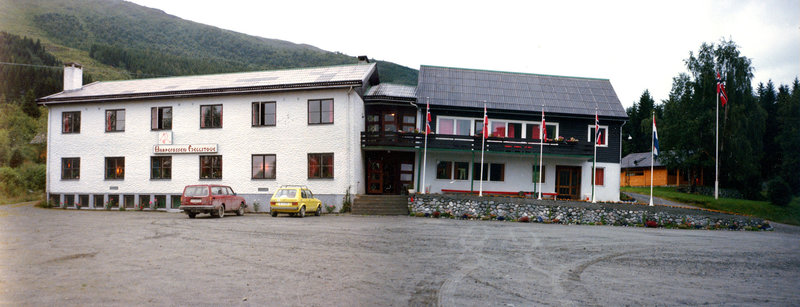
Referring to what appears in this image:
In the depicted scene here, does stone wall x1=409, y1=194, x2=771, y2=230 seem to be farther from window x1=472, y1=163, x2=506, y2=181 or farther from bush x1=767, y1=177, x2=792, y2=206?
bush x1=767, y1=177, x2=792, y2=206

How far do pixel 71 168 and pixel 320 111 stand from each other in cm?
1625

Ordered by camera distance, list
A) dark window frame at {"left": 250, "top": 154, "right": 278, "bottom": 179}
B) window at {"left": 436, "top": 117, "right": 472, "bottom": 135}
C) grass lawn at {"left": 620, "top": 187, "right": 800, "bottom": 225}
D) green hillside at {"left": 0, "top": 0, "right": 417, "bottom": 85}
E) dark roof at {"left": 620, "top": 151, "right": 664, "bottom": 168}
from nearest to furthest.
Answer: dark window frame at {"left": 250, "top": 154, "right": 278, "bottom": 179}, window at {"left": 436, "top": 117, "right": 472, "bottom": 135}, grass lawn at {"left": 620, "top": 187, "right": 800, "bottom": 225}, dark roof at {"left": 620, "top": 151, "right": 664, "bottom": 168}, green hillside at {"left": 0, "top": 0, "right": 417, "bottom": 85}

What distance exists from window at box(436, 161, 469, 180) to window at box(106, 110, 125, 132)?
1898cm

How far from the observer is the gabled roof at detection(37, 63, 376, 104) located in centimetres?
2603

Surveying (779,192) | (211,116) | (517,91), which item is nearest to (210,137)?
(211,116)

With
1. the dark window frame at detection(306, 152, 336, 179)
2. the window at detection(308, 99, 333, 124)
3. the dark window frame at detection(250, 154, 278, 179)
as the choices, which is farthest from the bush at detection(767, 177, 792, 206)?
the dark window frame at detection(250, 154, 278, 179)

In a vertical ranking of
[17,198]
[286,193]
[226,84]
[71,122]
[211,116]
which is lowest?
[17,198]

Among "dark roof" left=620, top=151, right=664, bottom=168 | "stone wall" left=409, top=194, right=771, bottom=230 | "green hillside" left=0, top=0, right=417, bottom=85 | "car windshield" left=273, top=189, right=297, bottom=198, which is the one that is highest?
"green hillside" left=0, top=0, right=417, bottom=85

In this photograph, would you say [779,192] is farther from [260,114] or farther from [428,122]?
[260,114]

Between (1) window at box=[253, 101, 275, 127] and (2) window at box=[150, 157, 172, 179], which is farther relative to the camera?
(2) window at box=[150, 157, 172, 179]

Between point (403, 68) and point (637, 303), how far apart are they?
150 meters

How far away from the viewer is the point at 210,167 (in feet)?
89.5

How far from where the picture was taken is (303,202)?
882 inches

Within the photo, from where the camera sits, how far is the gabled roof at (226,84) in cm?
2603
